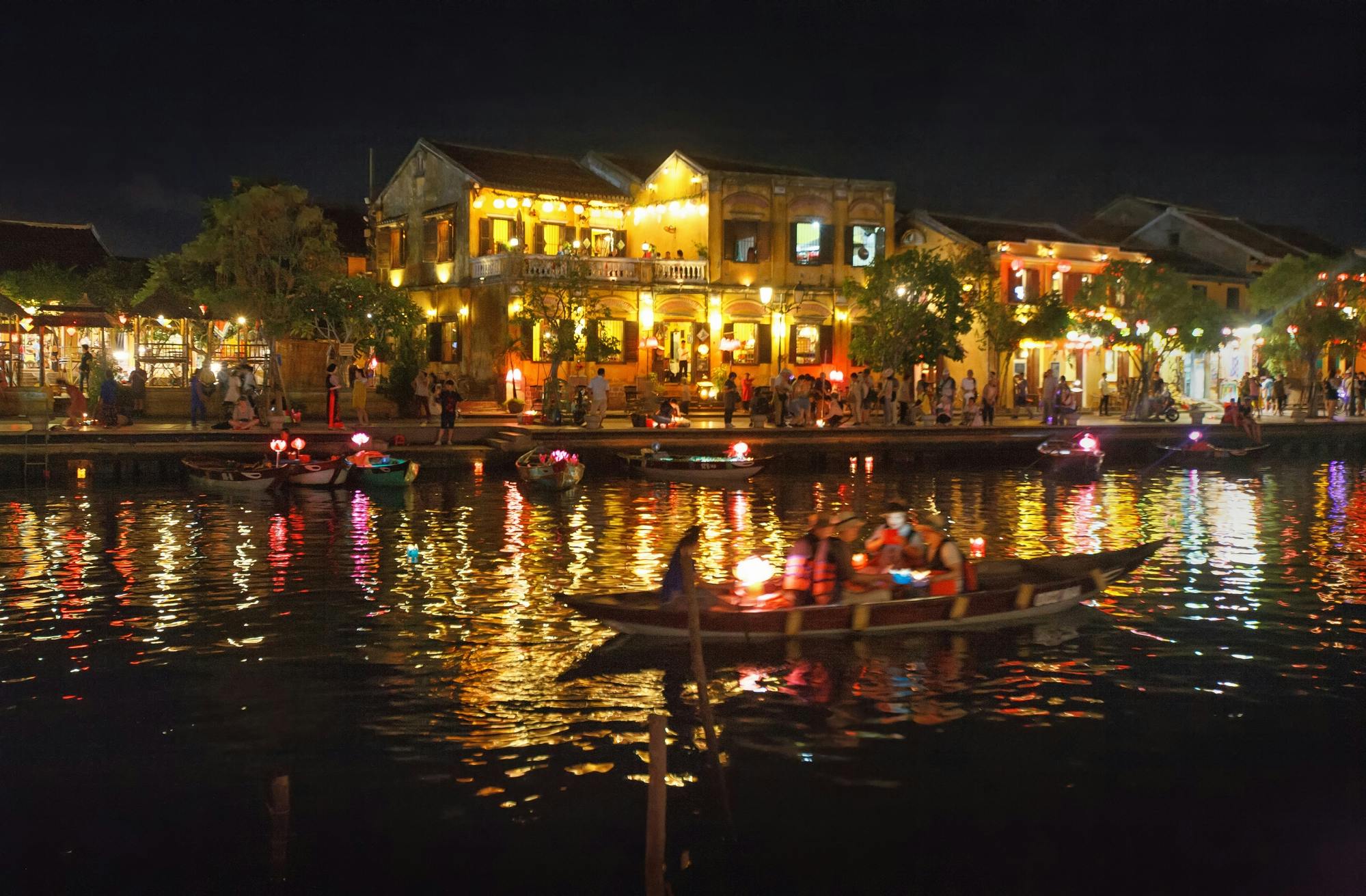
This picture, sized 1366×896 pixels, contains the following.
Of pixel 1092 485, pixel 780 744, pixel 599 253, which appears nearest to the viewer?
pixel 780 744

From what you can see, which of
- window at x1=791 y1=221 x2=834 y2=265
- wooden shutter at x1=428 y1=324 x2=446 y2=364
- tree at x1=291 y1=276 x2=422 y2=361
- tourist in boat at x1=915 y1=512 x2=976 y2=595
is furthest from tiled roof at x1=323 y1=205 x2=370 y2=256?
tourist in boat at x1=915 y1=512 x2=976 y2=595

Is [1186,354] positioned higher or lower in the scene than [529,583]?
higher

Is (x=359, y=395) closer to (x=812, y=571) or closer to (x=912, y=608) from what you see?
(x=812, y=571)

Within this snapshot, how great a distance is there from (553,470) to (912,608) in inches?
669

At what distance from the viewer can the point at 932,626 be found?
1566 cm

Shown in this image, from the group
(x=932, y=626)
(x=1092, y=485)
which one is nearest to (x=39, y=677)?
(x=932, y=626)

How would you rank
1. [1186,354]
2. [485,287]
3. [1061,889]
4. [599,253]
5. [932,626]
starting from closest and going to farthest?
[1061,889] < [932,626] < [485,287] < [599,253] < [1186,354]

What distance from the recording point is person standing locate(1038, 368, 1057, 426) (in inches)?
1775

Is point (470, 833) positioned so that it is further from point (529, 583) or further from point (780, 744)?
point (529, 583)

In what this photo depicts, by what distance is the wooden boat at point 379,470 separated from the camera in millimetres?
31031

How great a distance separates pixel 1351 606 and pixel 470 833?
45.8 ft

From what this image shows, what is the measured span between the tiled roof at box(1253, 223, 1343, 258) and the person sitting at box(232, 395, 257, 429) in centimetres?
5517

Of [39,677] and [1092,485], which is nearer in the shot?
[39,677]

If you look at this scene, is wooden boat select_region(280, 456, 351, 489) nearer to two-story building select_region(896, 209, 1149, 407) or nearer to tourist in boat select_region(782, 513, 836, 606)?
tourist in boat select_region(782, 513, 836, 606)
